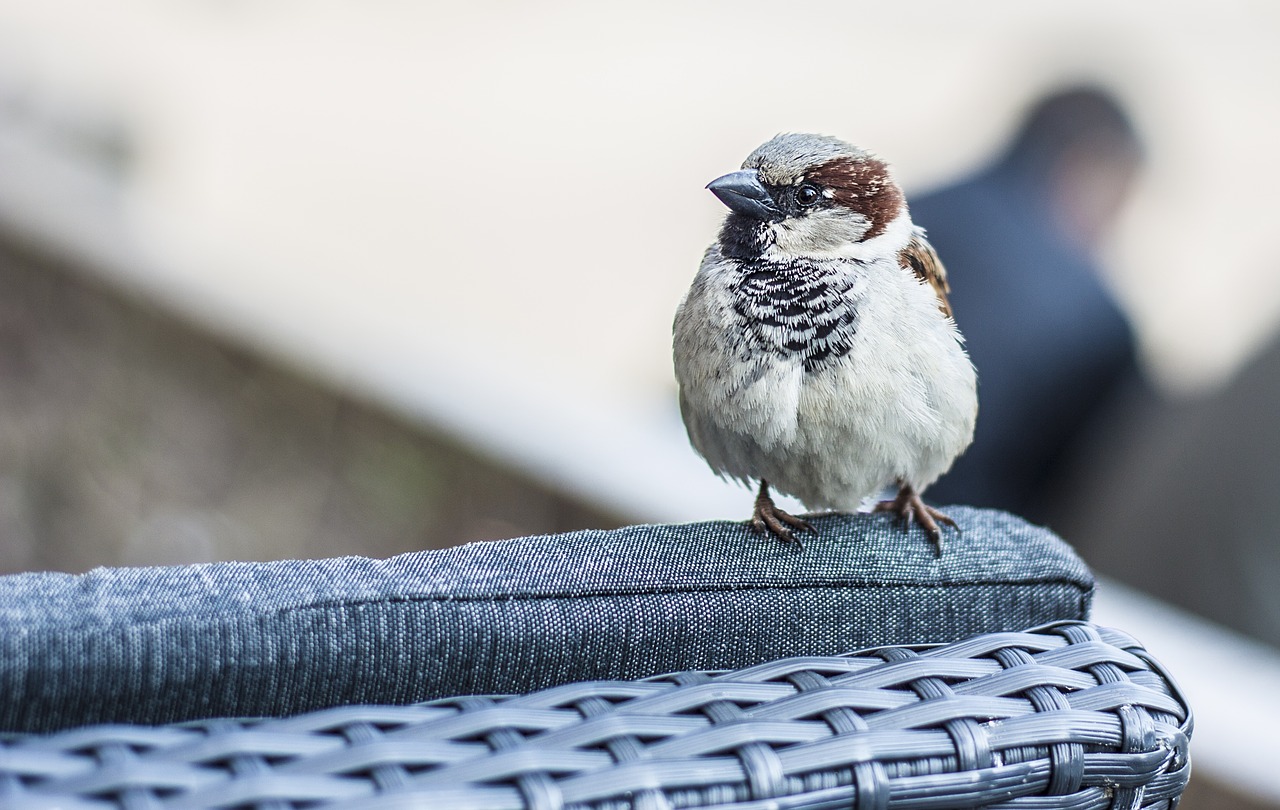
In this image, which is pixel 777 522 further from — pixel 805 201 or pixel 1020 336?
pixel 1020 336

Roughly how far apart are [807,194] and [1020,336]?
5.36 ft

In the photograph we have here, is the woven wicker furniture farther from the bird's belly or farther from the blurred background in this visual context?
the blurred background

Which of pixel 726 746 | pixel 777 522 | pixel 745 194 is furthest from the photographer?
pixel 745 194

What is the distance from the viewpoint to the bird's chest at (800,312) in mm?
1284

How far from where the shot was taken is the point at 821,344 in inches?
50.6

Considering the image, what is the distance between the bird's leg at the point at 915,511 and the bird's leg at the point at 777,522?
0.11 m

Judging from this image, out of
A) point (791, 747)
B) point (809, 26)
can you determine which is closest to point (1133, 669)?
point (791, 747)

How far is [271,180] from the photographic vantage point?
18.4 ft

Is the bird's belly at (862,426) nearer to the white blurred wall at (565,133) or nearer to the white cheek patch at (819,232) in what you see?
the white cheek patch at (819,232)

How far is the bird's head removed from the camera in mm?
1390

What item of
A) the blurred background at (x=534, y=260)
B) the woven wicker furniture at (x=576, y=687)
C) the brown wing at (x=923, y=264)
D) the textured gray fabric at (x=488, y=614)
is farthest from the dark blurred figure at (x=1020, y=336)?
the woven wicker furniture at (x=576, y=687)

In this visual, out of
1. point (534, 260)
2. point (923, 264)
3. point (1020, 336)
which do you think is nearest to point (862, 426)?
point (923, 264)

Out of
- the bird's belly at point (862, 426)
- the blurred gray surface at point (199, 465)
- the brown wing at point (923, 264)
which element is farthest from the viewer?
the blurred gray surface at point (199, 465)

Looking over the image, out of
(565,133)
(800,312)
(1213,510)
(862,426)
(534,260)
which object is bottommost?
(1213,510)
